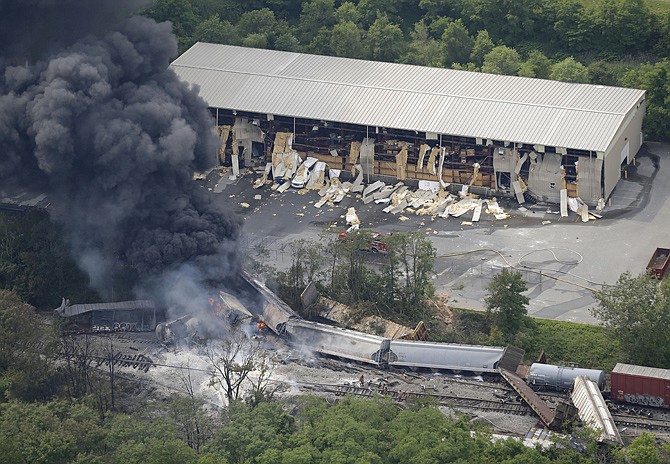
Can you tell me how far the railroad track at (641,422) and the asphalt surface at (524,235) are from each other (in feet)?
31.0

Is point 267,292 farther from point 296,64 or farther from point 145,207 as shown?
point 296,64

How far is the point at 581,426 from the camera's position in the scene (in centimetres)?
6669

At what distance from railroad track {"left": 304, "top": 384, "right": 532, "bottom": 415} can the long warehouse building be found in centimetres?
2134

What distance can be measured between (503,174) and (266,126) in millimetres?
14842

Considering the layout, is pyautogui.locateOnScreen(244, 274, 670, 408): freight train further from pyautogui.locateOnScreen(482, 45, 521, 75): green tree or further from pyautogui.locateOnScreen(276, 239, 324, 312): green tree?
pyautogui.locateOnScreen(482, 45, 521, 75): green tree

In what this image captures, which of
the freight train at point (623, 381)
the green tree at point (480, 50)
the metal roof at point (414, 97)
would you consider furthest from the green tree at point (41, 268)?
the green tree at point (480, 50)

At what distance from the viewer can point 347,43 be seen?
10238 cm

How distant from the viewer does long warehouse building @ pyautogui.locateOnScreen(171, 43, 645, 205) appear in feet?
288

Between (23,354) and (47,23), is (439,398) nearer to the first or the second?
(23,354)

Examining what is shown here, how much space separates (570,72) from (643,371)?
3146cm

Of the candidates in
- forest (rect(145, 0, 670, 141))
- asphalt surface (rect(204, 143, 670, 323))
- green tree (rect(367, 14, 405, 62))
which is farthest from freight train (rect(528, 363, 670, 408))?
green tree (rect(367, 14, 405, 62))

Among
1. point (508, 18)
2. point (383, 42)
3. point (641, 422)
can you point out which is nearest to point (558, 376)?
point (641, 422)

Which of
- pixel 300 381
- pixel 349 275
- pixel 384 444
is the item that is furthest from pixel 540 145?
pixel 384 444

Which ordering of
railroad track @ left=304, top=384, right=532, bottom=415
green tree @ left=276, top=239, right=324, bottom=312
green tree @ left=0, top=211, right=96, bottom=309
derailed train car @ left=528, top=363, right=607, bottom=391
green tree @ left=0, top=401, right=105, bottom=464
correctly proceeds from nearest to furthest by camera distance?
A: green tree @ left=0, top=401, right=105, bottom=464 → railroad track @ left=304, top=384, right=532, bottom=415 → derailed train car @ left=528, top=363, right=607, bottom=391 → green tree @ left=276, top=239, right=324, bottom=312 → green tree @ left=0, top=211, right=96, bottom=309
